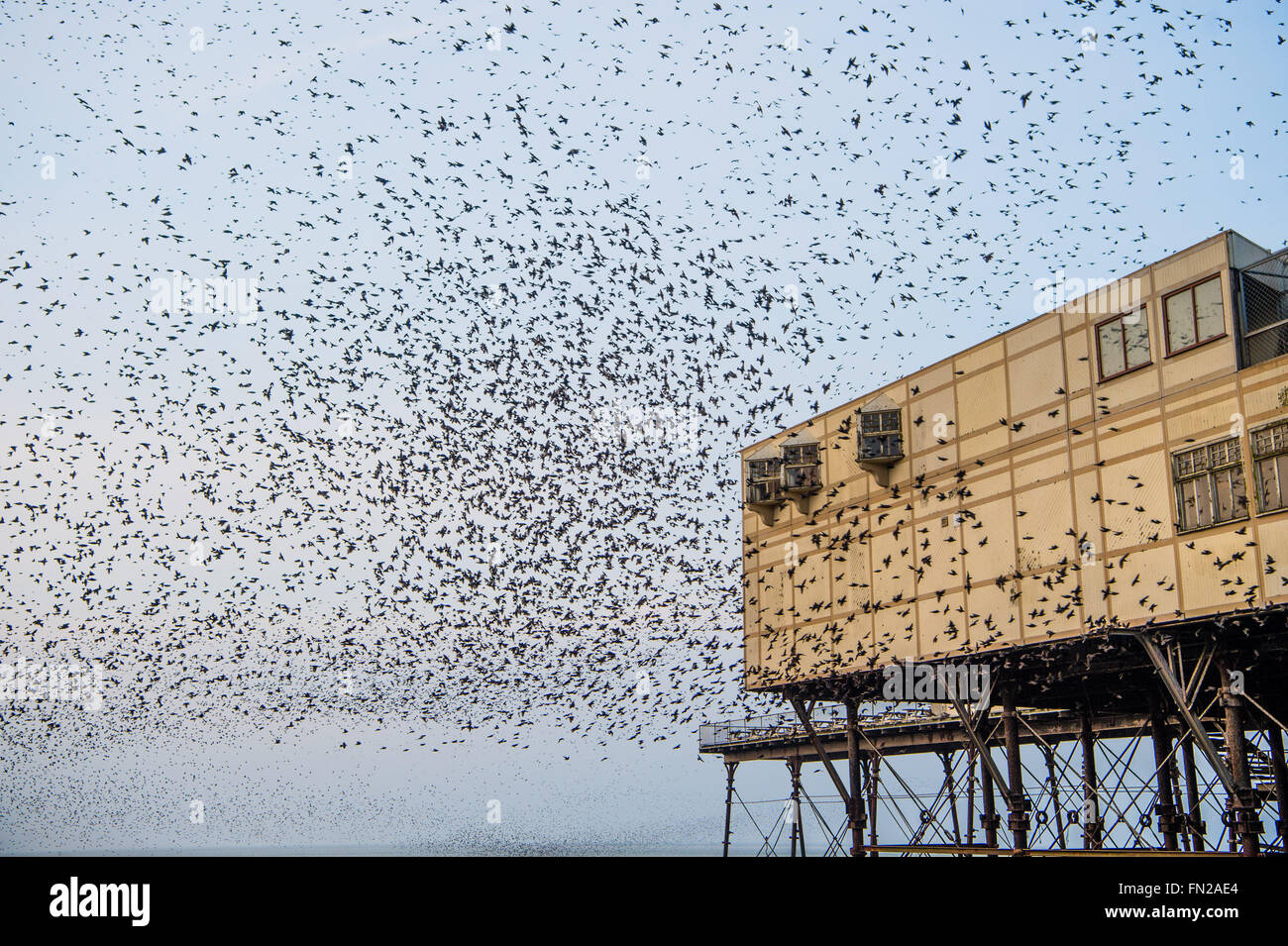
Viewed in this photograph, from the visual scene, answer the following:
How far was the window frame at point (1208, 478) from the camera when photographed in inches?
1002

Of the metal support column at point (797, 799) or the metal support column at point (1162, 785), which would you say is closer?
the metal support column at point (1162, 785)

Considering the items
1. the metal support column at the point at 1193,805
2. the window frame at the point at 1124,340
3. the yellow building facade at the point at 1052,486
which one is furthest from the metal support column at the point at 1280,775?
the window frame at the point at 1124,340

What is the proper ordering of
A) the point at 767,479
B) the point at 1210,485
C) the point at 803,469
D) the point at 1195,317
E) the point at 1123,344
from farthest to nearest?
the point at 767,479
the point at 803,469
the point at 1123,344
the point at 1195,317
the point at 1210,485

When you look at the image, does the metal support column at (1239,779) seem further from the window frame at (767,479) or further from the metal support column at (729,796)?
the metal support column at (729,796)

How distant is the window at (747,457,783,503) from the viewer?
40.8 m

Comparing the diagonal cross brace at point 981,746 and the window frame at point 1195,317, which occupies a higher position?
the window frame at point 1195,317

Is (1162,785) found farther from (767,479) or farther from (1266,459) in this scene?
(767,479)

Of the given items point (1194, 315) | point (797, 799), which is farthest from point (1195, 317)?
point (797, 799)

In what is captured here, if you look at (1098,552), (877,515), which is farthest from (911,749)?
(1098,552)

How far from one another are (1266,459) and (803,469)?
1620 centimetres

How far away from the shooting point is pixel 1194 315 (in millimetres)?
27109

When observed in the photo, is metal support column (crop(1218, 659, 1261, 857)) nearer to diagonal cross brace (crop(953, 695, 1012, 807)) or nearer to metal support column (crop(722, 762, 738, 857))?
diagonal cross brace (crop(953, 695, 1012, 807))

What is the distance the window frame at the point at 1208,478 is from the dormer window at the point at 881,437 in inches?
384
